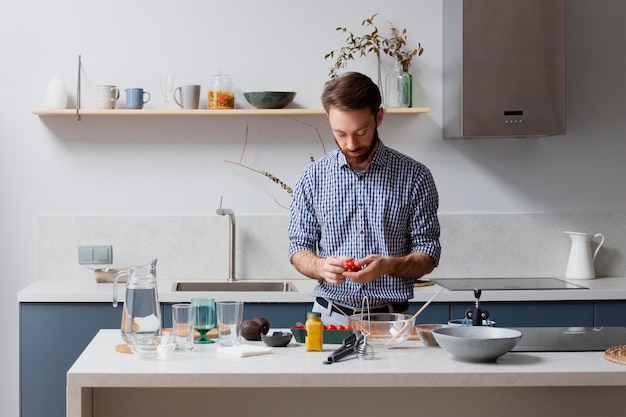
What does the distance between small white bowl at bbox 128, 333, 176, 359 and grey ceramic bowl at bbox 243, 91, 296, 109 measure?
6.77 feet

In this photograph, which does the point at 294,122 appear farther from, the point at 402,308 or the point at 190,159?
the point at 402,308

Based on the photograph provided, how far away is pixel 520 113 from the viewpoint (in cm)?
408

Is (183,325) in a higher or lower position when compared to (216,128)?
lower

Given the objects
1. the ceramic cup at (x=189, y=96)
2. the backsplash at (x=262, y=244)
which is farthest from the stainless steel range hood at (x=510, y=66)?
the ceramic cup at (x=189, y=96)

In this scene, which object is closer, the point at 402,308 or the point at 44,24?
the point at 402,308

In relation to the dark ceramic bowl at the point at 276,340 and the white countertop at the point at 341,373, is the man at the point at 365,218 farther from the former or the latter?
the white countertop at the point at 341,373

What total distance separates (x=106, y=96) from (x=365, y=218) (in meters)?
1.79

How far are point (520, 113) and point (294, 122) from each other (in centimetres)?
110

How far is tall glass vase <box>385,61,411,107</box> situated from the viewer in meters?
4.30

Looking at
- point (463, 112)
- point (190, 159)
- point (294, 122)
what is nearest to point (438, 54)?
point (463, 112)

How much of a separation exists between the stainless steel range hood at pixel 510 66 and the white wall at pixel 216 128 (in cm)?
40

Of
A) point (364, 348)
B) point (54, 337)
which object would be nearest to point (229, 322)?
point (364, 348)

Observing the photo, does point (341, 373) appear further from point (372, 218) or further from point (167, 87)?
point (167, 87)

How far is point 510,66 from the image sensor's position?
4.05 meters
